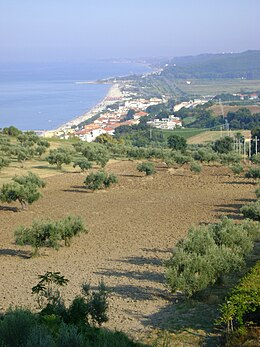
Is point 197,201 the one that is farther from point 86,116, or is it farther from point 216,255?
point 86,116

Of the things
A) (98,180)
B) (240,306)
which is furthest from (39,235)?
(98,180)

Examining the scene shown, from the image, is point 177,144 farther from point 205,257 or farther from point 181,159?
point 205,257

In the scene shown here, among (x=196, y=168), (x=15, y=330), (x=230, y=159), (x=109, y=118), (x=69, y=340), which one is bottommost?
(x=109, y=118)

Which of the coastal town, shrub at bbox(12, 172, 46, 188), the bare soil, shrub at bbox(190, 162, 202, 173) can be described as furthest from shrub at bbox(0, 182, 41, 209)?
the coastal town

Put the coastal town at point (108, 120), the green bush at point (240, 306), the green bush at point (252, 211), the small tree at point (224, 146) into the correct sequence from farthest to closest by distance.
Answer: the coastal town at point (108, 120), the small tree at point (224, 146), the green bush at point (252, 211), the green bush at point (240, 306)

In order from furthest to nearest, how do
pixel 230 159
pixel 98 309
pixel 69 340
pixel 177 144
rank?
pixel 177 144
pixel 230 159
pixel 98 309
pixel 69 340

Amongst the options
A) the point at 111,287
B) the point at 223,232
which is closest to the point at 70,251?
the point at 111,287

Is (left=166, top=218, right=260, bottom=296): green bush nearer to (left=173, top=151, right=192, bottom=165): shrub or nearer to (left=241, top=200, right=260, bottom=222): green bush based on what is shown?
(left=241, top=200, right=260, bottom=222): green bush

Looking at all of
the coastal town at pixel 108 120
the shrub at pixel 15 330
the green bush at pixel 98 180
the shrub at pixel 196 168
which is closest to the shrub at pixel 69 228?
the shrub at pixel 15 330

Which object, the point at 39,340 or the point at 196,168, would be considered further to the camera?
the point at 196,168

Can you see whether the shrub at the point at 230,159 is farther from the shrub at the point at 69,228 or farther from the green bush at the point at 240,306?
the green bush at the point at 240,306
